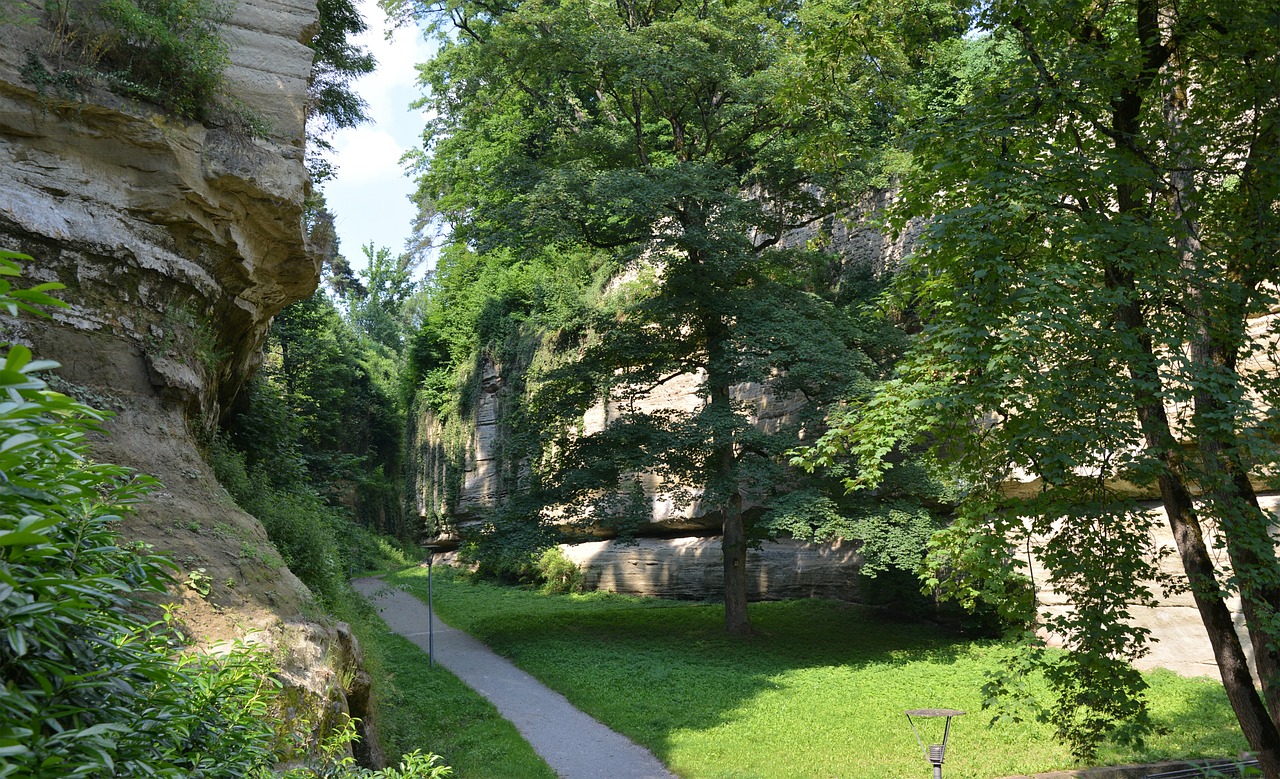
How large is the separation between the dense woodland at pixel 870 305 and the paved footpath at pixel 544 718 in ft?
7.14

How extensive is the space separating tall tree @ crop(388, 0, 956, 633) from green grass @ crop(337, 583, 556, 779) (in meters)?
5.61

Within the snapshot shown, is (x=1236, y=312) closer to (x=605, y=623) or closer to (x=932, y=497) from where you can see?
(x=932, y=497)

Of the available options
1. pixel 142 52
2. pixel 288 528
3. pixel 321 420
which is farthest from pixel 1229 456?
pixel 321 420

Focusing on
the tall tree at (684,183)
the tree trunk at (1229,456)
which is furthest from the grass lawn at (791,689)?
the tree trunk at (1229,456)

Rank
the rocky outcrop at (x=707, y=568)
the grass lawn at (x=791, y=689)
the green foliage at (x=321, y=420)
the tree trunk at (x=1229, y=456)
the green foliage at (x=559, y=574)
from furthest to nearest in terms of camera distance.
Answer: the green foliage at (x=559, y=574) → the rocky outcrop at (x=707, y=568) → the green foliage at (x=321, y=420) → the grass lawn at (x=791, y=689) → the tree trunk at (x=1229, y=456)

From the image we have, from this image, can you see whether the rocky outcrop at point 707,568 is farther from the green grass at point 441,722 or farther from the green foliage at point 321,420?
the green grass at point 441,722

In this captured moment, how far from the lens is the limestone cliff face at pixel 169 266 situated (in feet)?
21.4

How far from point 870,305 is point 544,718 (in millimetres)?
10404

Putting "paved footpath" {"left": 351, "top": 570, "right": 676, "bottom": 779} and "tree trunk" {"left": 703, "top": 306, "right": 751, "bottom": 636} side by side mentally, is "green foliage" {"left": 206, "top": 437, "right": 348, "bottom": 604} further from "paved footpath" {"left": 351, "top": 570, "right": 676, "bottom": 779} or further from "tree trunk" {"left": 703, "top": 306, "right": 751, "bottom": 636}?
"tree trunk" {"left": 703, "top": 306, "right": 751, "bottom": 636}

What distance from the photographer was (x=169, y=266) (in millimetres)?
7996

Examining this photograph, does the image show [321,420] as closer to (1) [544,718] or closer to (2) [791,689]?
(1) [544,718]

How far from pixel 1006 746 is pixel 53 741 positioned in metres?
10.1

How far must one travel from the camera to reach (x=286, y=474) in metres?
12.7

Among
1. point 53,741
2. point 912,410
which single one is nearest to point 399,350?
point 912,410
